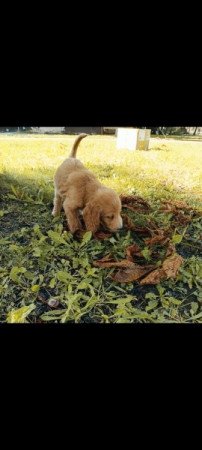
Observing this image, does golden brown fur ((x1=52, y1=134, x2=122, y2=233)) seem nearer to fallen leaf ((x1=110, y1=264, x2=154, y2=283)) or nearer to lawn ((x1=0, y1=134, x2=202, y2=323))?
lawn ((x1=0, y1=134, x2=202, y2=323))

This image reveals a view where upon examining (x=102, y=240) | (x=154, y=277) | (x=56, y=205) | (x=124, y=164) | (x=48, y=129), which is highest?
(x=48, y=129)

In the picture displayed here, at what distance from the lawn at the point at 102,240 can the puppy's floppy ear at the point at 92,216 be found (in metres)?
0.05

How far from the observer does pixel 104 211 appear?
1.34 meters

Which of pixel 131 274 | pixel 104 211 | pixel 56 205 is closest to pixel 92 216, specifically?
pixel 104 211

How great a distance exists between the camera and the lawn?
131 cm

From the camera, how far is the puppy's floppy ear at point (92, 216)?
4.39ft

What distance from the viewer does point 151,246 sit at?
1385 millimetres

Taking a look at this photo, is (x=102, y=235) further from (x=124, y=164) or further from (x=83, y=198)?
A: (x=124, y=164)

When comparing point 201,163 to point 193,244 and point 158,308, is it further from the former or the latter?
point 158,308

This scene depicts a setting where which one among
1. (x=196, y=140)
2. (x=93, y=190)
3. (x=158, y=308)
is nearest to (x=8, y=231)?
(x=93, y=190)

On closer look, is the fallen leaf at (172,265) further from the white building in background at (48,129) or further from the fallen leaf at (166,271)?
the white building in background at (48,129)

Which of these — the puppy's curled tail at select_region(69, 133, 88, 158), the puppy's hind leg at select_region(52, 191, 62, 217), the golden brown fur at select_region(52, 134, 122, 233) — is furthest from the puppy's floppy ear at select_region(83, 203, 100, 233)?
the puppy's curled tail at select_region(69, 133, 88, 158)

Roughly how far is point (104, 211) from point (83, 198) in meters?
0.10

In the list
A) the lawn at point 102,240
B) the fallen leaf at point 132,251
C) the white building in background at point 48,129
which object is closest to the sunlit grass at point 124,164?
the lawn at point 102,240
